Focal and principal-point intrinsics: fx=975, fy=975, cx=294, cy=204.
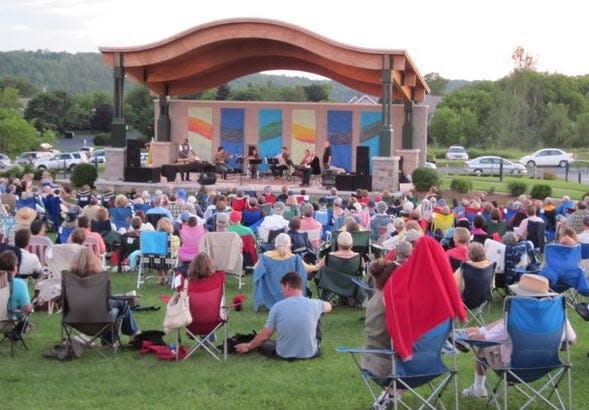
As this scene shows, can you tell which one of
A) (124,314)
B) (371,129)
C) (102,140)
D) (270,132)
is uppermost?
(371,129)

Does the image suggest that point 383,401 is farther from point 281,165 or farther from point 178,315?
point 281,165

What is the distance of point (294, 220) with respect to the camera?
1286 cm

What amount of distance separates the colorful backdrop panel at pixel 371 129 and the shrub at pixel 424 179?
135 inches

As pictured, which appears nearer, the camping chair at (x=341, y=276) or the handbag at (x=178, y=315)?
the handbag at (x=178, y=315)

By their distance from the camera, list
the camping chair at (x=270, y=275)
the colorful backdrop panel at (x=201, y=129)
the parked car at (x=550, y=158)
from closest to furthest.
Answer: the camping chair at (x=270, y=275) → the colorful backdrop panel at (x=201, y=129) → the parked car at (x=550, y=158)

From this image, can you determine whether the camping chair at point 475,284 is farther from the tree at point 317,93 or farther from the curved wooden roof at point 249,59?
the tree at point 317,93

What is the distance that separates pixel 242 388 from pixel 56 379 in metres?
1.57

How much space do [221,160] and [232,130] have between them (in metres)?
2.10

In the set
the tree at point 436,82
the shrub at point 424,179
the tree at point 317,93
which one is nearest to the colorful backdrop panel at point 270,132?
the shrub at point 424,179

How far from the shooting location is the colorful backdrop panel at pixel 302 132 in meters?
31.7

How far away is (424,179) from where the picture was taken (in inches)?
1085

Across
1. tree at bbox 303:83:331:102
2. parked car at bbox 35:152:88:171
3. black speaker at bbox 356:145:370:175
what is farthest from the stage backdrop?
tree at bbox 303:83:331:102

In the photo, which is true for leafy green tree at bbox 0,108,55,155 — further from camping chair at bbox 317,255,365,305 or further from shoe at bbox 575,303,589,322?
shoe at bbox 575,303,589,322

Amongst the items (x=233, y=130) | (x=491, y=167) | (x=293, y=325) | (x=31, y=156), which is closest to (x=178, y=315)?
(x=293, y=325)
